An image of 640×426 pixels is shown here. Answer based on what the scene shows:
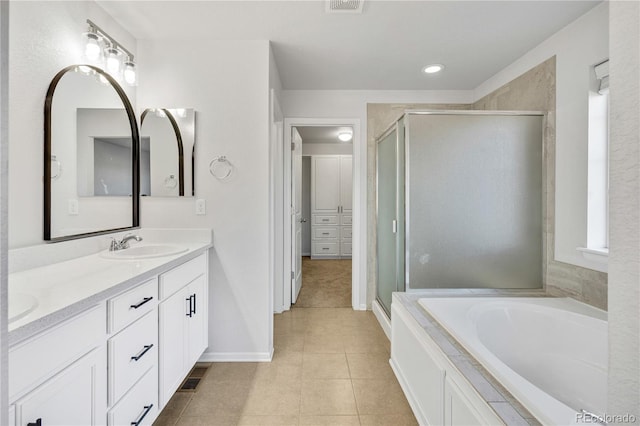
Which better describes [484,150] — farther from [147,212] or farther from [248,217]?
[147,212]

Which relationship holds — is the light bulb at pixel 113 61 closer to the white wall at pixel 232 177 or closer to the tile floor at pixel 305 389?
the white wall at pixel 232 177

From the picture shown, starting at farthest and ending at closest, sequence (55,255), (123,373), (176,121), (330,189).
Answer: (330,189) < (176,121) < (55,255) < (123,373)

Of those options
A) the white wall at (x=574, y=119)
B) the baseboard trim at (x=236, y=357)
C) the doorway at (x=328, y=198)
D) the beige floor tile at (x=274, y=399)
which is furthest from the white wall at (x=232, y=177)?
the doorway at (x=328, y=198)

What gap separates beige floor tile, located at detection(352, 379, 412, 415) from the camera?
5.33 ft

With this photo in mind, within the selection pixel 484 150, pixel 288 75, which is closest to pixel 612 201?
pixel 484 150

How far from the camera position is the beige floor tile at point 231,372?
1.92 meters

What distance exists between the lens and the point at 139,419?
4.17 feet

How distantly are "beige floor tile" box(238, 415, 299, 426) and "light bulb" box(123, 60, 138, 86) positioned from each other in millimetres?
2218

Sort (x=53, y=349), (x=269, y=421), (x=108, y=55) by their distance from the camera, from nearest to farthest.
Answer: (x=53, y=349) < (x=269, y=421) < (x=108, y=55)

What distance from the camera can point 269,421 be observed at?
60.7 inches

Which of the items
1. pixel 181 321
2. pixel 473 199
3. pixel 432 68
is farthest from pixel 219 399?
pixel 432 68

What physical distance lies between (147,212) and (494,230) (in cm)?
251

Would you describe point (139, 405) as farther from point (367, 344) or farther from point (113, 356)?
point (367, 344)

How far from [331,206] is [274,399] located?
4.39 meters
